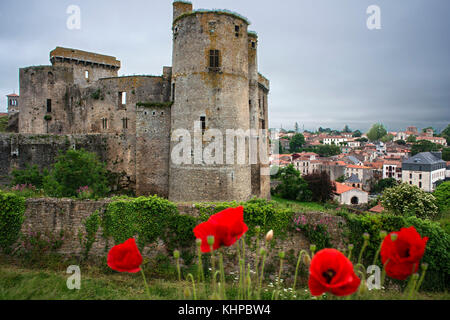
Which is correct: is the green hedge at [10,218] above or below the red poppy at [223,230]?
below

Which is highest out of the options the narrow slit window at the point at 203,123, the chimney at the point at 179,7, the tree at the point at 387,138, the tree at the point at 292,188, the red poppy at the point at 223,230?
the tree at the point at 387,138

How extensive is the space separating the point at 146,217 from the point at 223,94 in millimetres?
9847

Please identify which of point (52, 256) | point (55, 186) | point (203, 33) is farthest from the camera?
point (203, 33)

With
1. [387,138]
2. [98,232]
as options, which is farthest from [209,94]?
[387,138]

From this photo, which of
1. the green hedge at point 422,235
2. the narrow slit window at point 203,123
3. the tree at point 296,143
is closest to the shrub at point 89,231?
the narrow slit window at point 203,123

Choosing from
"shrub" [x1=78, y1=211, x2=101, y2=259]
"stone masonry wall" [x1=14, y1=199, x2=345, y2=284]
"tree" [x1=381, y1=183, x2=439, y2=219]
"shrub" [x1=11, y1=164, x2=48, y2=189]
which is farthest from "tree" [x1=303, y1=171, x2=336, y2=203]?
"shrub" [x1=78, y1=211, x2=101, y2=259]

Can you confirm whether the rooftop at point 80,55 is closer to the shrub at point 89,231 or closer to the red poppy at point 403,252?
the shrub at point 89,231

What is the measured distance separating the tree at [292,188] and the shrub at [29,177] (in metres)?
33.8

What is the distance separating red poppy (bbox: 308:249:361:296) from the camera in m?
→ 2.37

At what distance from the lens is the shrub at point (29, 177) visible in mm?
17438

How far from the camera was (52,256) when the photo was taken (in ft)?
35.0

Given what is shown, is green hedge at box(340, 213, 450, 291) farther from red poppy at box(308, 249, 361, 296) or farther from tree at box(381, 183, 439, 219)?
tree at box(381, 183, 439, 219)
